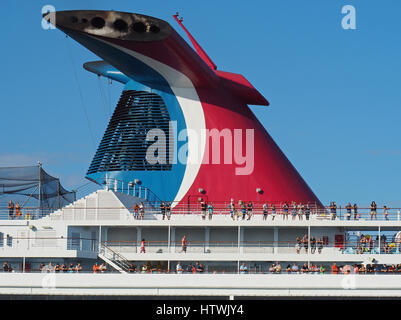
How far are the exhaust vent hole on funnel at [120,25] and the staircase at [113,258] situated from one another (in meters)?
10.9

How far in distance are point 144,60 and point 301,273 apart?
14595 mm

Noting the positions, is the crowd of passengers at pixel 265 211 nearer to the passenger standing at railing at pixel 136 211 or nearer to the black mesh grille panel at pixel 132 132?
the passenger standing at railing at pixel 136 211

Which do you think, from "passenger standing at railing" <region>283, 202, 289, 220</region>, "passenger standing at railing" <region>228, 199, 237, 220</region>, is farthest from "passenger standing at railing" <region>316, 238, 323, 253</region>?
"passenger standing at railing" <region>228, 199, 237, 220</region>

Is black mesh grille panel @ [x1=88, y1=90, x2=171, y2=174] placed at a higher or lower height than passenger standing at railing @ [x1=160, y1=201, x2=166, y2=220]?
higher

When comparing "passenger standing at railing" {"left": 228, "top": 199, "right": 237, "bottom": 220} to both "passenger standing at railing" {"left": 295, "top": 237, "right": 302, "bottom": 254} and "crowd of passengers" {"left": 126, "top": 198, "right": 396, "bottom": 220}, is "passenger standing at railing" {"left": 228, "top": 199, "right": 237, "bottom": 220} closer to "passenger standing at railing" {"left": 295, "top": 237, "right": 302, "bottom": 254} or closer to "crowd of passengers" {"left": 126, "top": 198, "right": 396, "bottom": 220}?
"crowd of passengers" {"left": 126, "top": 198, "right": 396, "bottom": 220}

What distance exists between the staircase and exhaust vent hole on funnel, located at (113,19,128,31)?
1085 centimetres

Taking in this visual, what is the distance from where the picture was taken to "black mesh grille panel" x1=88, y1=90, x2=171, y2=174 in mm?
49969

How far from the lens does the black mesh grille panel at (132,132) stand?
49969 millimetres

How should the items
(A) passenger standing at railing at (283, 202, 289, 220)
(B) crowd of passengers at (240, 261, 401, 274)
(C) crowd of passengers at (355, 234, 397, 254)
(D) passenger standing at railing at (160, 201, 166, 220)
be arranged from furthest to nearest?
1. (D) passenger standing at railing at (160, 201, 166, 220)
2. (A) passenger standing at railing at (283, 202, 289, 220)
3. (C) crowd of passengers at (355, 234, 397, 254)
4. (B) crowd of passengers at (240, 261, 401, 274)

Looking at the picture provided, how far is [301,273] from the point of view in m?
41.0

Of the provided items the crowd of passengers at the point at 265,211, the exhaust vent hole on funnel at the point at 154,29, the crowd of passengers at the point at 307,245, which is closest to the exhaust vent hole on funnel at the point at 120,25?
the exhaust vent hole on funnel at the point at 154,29

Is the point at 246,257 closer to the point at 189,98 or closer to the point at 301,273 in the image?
the point at 301,273

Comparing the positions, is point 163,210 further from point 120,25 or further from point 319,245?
point 120,25
